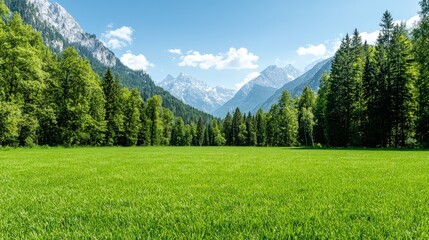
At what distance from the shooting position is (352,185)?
7.82 meters

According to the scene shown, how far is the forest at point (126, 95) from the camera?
34938 millimetres

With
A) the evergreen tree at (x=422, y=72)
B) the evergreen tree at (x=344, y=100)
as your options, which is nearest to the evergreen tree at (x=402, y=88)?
the evergreen tree at (x=422, y=72)

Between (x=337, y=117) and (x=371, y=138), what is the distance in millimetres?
10068

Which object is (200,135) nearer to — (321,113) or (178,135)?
(178,135)

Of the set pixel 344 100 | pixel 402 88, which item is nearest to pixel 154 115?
pixel 344 100

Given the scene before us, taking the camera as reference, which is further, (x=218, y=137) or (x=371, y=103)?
(x=218, y=137)

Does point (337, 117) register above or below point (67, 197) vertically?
above

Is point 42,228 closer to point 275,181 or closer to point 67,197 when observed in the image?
point 67,197

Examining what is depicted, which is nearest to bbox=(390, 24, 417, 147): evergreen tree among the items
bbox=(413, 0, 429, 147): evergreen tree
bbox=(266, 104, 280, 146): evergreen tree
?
bbox=(413, 0, 429, 147): evergreen tree

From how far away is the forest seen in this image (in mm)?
34938

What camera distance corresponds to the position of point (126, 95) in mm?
74062

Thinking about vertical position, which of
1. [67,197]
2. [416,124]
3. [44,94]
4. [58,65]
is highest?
[58,65]

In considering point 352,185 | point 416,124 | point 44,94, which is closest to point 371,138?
point 416,124

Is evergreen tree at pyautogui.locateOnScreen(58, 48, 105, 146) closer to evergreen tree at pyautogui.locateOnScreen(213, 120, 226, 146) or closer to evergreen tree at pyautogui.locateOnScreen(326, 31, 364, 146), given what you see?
evergreen tree at pyautogui.locateOnScreen(326, 31, 364, 146)
